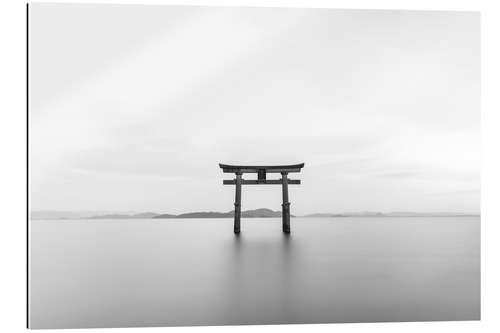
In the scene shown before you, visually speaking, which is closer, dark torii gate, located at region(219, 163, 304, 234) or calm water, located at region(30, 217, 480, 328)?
calm water, located at region(30, 217, 480, 328)

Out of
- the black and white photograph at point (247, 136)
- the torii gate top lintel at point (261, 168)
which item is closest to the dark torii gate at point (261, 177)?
the torii gate top lintel at point (261, 168)

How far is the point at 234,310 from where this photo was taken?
17.2ft

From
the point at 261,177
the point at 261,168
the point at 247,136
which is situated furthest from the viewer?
the point at 261,177

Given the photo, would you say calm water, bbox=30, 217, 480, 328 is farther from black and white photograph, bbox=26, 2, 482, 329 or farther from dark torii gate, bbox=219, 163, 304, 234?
dark torii gate, bbox=219, 163, 304, 234

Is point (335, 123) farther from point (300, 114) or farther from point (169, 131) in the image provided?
point (169, 131)

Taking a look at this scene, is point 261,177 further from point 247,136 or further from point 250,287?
point 250,287

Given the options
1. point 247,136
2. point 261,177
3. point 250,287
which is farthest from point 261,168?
point 250,287

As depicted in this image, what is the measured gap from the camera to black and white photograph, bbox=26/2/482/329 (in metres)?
5.54

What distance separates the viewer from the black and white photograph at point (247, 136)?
5.54m

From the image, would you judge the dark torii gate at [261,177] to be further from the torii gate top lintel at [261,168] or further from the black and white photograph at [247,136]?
the black and white photograph at [247,136]

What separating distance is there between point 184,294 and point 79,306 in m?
1.13

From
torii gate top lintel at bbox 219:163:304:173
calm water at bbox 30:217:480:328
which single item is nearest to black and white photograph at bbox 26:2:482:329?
calm water at bbox 30:217:480:328

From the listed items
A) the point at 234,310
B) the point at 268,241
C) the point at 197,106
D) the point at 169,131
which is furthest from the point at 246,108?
the point at 268,241

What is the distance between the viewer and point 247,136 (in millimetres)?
6711
